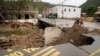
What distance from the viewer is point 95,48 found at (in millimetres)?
11062

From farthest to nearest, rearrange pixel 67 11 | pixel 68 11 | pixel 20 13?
pixel 67 11
pixel 68 11
pixel 20 13

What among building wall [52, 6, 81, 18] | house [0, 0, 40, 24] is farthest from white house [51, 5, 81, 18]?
house [0, 0, 40, 24]

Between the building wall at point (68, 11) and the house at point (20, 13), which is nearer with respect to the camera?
the house at point (20, 13)

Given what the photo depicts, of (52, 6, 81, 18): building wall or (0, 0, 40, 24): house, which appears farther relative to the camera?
(52, 6, 81, 18): building wall

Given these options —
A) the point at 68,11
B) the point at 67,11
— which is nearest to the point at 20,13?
the point at 67,11

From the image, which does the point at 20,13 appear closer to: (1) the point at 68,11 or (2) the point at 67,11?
(2) the point at 67,11

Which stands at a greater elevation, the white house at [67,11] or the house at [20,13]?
the house at [20,13]

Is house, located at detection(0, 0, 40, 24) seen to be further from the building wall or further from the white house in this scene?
the building wall

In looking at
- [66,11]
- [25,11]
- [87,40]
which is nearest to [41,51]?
[87,40]

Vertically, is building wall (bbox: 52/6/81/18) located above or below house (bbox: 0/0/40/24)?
below

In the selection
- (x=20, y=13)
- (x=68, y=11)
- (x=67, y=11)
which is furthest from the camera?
(x=67, y=11)

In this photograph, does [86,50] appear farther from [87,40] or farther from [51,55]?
[87,40]

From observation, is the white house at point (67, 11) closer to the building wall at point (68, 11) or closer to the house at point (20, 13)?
the building wall at point (68, 11)

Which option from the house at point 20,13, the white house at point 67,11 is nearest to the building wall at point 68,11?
the white house at point 67,11
